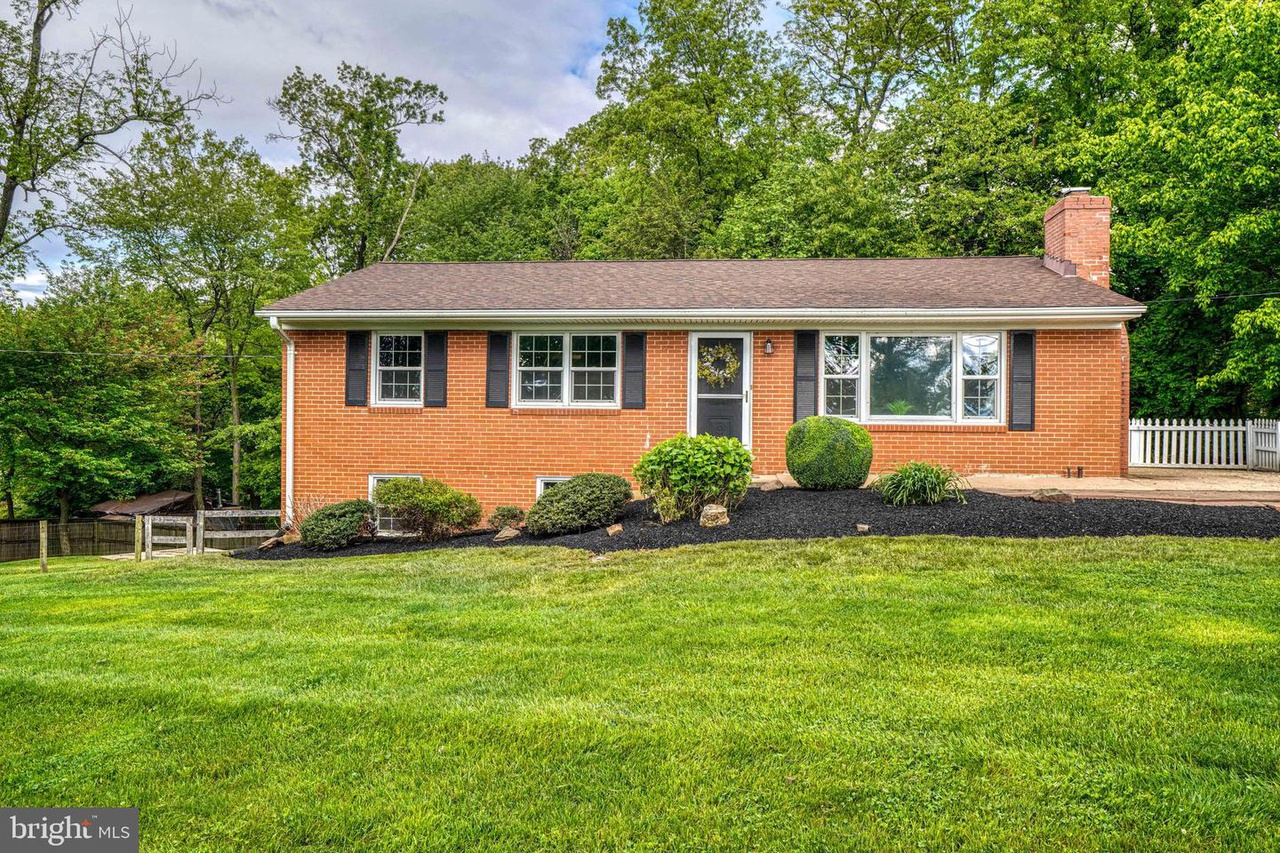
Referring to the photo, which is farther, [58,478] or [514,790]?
[58,478]

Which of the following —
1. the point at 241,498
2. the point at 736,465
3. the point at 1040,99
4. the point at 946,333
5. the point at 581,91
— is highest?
the point at 581,91

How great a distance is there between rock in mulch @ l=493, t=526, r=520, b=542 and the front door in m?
3.44

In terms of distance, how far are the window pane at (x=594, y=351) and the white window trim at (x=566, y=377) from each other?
5 cm

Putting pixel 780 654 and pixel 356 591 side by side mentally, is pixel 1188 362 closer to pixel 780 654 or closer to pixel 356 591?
pixel 780 654

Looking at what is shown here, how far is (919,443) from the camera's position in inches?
437

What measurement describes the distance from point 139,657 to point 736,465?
622 cm

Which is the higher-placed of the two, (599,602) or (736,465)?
(736,465)

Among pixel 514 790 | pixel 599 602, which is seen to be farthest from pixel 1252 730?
pixel 599 602

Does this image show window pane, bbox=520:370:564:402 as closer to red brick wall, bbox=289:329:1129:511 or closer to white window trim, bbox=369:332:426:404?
red brick wall, bbox=289:329:1129:511

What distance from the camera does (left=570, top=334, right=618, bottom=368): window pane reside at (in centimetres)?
1180

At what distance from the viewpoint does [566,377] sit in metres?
11.9

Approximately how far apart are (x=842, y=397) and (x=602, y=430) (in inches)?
155

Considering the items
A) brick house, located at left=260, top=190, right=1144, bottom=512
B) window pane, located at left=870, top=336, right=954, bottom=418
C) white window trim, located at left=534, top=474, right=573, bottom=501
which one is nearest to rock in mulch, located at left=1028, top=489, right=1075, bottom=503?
brick house, located at left=260, top=190, right=1144, bottom=512

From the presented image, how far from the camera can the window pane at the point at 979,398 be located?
1109cm
